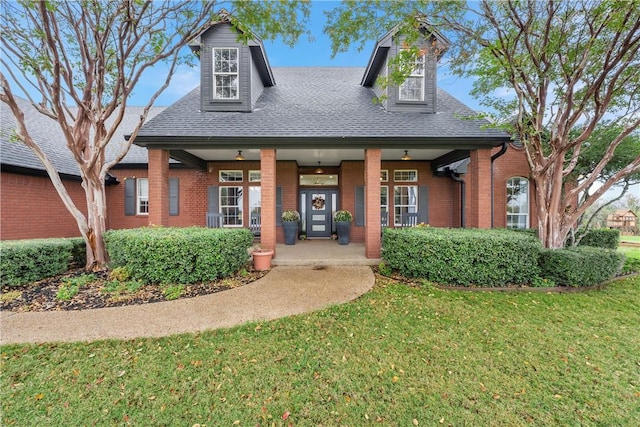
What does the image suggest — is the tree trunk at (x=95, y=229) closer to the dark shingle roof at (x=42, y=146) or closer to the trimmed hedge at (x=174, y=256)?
the trimmed hedge at (x=174, y=256)

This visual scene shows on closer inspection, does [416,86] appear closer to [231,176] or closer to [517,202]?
[517,202]

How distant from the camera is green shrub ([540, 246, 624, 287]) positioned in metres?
5.03

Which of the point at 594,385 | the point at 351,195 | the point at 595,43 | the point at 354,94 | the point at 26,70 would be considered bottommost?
the point at 594,385

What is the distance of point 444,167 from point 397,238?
19.2 feet

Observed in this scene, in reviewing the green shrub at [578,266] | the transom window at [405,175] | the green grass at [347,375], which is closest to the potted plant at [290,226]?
the transom window at [405,175]

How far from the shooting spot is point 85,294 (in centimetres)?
459

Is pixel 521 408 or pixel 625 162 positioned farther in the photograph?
pixel 625 162

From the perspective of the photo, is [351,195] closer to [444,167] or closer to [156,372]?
[444,167]

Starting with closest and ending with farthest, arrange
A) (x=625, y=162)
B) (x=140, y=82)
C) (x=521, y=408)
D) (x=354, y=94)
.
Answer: (x=521, y=408) → (x=140, y=82) → (x=625, y=162) → (x=354, y=94)

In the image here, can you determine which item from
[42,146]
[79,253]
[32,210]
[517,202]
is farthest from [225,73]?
[517,202]

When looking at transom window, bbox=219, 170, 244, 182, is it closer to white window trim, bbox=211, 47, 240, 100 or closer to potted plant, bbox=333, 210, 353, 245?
white window trim, bbox=211, 47, 240, 100

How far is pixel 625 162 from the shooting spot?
→ 27.7 ft

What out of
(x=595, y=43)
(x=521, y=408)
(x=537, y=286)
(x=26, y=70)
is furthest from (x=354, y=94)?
(x=521, y=408)

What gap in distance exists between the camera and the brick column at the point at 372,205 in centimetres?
671
